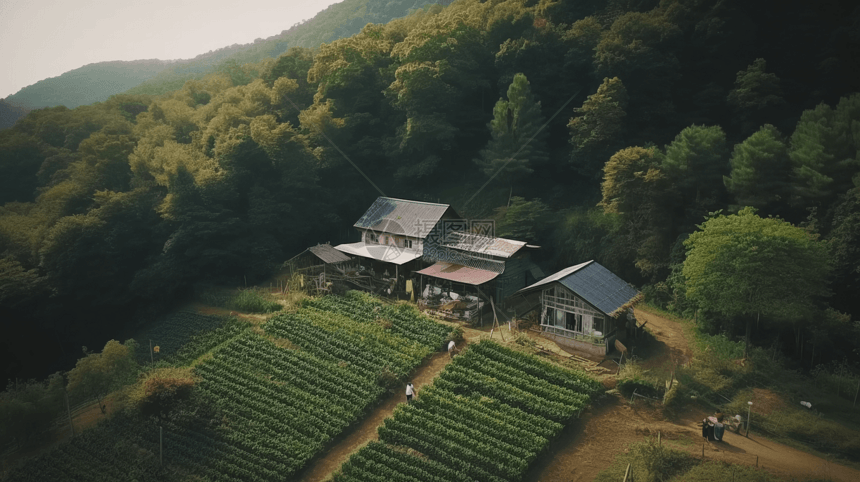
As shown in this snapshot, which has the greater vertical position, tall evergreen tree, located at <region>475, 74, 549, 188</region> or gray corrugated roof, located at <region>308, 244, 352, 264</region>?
tall evergreen tree, located at <region>475, 74, 549, 188</region>

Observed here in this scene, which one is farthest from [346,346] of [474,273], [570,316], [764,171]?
[764,171]

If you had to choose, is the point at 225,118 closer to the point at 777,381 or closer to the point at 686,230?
the point at 686,230

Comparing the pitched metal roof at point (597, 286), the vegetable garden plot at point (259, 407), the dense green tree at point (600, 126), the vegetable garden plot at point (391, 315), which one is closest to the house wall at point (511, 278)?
the pitched metal roof at point (597, 286)

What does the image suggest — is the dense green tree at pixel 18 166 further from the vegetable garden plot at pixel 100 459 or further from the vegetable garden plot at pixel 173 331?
the vegetable garden plot at pixel 100 459

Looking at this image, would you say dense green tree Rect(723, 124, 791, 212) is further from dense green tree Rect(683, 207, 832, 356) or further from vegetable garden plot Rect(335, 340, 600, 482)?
vegetable garden plot Rect(335, 340, 600, 482)

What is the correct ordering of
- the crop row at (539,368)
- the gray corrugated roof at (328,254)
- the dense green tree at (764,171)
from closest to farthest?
the crop row at (539,368), the dense green tree at (764,171), the gray corrugated roof at (328,254)

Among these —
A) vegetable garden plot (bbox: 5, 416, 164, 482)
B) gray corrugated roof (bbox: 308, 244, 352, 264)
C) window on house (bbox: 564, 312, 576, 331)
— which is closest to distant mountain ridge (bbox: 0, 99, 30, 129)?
gray corrugated roof (bbox: 308, 244, 352, 264)
